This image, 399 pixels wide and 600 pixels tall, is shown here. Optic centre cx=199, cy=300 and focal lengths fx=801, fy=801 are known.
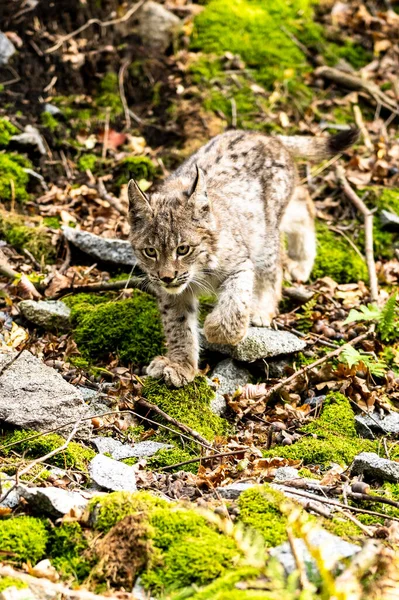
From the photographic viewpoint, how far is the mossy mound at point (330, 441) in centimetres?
524

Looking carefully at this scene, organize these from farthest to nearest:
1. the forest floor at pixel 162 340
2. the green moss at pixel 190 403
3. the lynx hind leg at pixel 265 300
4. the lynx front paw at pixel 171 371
A: the lynx hind leg at pixel 265 300, the lynx front paw at pixel 171 371, the green moss at pixel 190 403, the forest floor at pixel 162 340

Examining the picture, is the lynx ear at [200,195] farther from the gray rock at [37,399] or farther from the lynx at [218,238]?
the gray rock at [37,399]

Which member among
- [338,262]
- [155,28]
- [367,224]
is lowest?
[338,262]

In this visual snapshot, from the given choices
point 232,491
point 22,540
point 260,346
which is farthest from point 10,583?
point 260,346

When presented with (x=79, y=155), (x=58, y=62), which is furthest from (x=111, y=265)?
(x=58, y=62)

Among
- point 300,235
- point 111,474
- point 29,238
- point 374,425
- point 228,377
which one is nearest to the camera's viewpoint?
point 111,474

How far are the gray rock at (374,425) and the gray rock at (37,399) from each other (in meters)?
1.97

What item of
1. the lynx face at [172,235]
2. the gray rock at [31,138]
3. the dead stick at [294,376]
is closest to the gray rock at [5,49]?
the gray rock at [31,138]

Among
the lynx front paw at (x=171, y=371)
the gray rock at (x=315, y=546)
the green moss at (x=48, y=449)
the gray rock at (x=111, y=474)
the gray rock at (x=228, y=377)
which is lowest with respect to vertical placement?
the gray rock at (x=228, y=377)

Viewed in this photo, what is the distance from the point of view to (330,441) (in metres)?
5.48

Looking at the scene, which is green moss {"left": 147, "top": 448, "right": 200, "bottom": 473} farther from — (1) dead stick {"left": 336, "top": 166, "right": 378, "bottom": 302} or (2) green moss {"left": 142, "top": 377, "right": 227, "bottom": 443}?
(1) dead stick {"left": 336, "top": 166, "right": 378, "bottom": 302}

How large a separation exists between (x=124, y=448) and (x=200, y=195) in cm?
207

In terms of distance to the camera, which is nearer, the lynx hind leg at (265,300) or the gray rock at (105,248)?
the lynx hind leg at (265,300)

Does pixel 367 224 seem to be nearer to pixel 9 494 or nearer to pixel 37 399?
pixel 37 399
